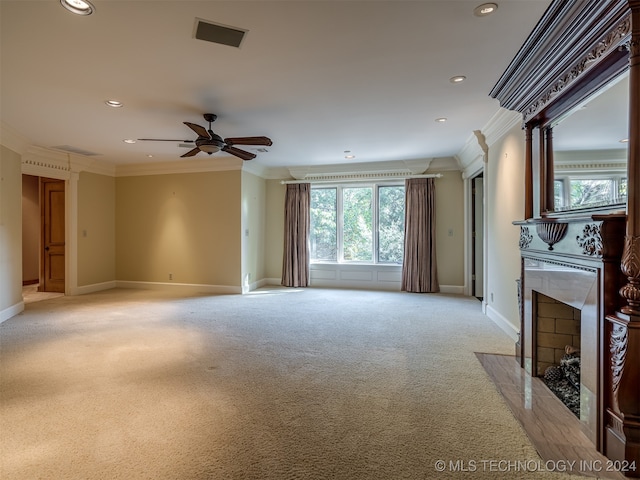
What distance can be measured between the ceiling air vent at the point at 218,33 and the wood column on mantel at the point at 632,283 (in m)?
2.29

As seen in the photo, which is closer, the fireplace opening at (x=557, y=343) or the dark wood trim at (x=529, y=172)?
the fireplace opening at (x=557, y=343)

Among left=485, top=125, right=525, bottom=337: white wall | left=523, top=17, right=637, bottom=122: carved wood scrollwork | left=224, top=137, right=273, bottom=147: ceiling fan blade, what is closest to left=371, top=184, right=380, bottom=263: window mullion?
left=485, top=125, right=525, bottom=337: white wall

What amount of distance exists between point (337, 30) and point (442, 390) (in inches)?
110

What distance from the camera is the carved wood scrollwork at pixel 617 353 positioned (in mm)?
1688

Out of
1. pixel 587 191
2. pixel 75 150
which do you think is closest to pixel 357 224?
pixel 587 191

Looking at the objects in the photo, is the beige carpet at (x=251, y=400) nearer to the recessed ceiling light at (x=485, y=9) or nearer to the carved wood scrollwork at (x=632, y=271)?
the carved wood scrollwork at (x=632, y=271)

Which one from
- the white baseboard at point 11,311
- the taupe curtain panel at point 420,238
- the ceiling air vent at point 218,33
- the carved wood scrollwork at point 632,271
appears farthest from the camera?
the taupe curtain panel at point 420,238

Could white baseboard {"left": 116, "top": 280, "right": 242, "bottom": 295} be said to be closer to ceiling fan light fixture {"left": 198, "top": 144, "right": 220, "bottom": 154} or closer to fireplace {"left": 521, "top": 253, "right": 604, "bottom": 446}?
ceiling fan light fixture {"left": 198, "top": 144, "right": 220, "bottom": 154}

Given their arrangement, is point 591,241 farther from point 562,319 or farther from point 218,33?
point 218,33

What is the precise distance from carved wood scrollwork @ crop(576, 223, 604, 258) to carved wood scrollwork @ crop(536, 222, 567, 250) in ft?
0.78

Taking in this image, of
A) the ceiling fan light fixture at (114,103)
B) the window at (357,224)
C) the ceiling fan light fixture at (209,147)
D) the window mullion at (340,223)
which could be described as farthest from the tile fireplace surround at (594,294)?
the window mullion at (340,223)

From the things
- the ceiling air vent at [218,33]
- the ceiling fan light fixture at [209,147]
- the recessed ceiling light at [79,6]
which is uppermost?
the ceiling air vent at [218,33]

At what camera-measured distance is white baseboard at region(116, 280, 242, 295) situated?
6616 millimetres

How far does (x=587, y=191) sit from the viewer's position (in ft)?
7.27
